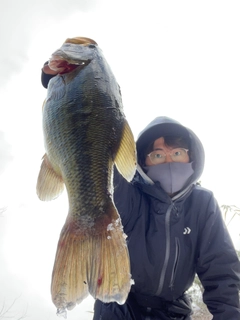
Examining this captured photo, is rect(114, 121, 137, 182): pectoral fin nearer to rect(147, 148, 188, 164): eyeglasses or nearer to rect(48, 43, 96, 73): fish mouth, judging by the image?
rect(48, 43, 96, 73): fish mouth

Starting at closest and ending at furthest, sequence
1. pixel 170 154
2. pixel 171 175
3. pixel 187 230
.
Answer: pixel 187 230
pixel 171 175
pixel 170 154

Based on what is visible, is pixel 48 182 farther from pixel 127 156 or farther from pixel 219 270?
pixel 219 270

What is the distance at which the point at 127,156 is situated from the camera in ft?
4.63

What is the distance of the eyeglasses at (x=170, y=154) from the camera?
2.96 m

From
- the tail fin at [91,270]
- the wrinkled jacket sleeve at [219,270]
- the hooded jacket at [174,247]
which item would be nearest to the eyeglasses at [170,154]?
the hooded jacket at [174,247]

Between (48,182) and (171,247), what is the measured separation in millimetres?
1437

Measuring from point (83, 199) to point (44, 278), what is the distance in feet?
102

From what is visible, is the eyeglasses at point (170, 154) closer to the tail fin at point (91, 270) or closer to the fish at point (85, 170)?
the fish at point (85, 170)

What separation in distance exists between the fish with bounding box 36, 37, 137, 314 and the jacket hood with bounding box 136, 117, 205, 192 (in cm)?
A: 155

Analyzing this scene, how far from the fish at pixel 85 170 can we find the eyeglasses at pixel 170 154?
1525 mm

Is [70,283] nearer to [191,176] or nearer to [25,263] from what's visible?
[191,176]

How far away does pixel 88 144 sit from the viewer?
4.52 feet

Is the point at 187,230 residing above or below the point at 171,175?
below

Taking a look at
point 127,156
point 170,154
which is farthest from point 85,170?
point 170,154
